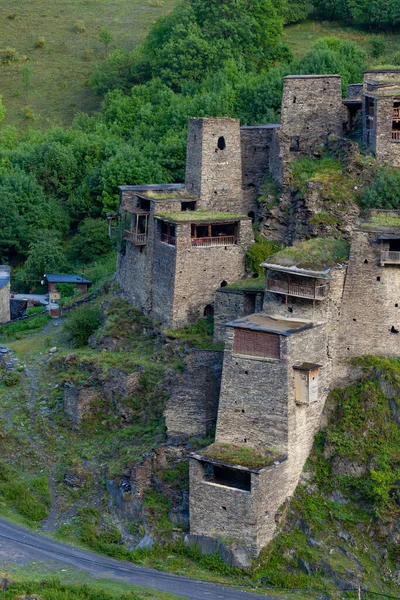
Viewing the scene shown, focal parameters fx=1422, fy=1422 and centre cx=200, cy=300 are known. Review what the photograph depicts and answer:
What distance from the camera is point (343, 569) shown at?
5122cm

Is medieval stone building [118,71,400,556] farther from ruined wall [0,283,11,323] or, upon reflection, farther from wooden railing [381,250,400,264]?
ruined wall [0,283,11,323]

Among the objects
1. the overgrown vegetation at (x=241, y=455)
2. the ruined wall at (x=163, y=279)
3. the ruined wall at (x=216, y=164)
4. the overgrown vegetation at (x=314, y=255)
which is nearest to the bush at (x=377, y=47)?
the ruined wall at (x=216, y=164)

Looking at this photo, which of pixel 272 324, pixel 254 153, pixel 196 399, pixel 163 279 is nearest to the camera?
pixel 272 324

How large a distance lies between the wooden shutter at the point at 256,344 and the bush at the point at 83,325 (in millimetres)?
14889

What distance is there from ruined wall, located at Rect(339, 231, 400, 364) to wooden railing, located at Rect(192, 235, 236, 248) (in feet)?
28.6

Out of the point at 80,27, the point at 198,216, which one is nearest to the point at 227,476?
the point at 198,216

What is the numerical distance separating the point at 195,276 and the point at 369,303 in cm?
961

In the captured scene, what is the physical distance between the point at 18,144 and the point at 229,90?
20.6m

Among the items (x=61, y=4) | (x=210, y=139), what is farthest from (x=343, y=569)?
(x=61, y=4)

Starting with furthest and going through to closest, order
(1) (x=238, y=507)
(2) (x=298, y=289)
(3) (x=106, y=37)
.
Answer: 1. (3) (x=106, y=37)
2. (2) (x=298, y=289)
3. (1) (x=238, y=507)

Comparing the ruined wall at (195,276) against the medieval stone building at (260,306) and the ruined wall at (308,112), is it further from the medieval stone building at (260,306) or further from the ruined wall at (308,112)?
the ruined wall at (308,112)

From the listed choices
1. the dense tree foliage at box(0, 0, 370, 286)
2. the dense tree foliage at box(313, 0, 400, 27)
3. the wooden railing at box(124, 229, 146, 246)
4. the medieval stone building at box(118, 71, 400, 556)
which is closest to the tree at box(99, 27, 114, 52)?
the dense tree foliage at box(0, 0, 370, 286)

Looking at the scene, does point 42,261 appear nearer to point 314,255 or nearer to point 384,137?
point 384,137

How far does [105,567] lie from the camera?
53.3 m
